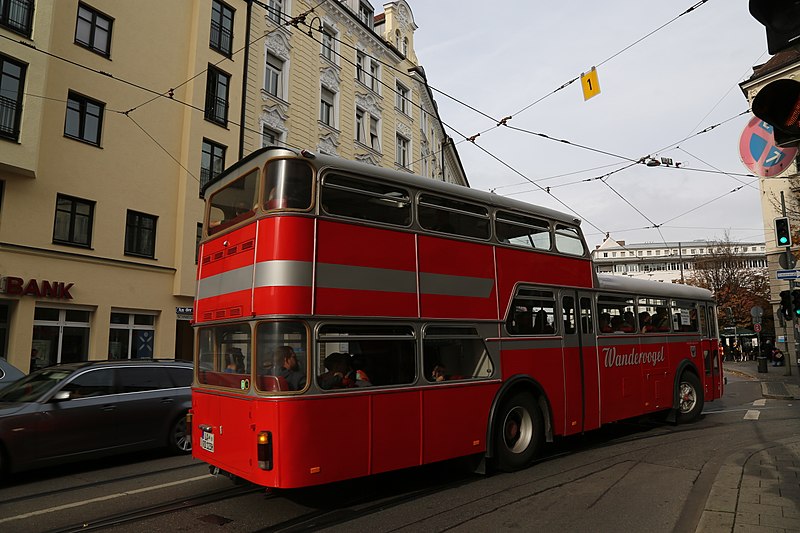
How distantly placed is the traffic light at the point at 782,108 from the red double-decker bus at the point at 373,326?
401 cm

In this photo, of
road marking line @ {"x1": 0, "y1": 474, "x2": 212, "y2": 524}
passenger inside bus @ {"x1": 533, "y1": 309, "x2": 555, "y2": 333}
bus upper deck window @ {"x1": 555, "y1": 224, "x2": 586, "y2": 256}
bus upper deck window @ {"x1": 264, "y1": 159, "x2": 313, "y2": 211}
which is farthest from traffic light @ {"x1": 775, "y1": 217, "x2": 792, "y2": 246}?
road marking line @ {"x1": 0, "y1": 474, "x2": 212, "y2": 524}

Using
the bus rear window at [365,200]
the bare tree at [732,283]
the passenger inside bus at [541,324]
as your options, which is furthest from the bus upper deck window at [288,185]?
the bare tree at [732,283]

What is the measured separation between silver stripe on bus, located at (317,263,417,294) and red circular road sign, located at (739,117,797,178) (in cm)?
367

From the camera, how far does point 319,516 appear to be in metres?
5.71

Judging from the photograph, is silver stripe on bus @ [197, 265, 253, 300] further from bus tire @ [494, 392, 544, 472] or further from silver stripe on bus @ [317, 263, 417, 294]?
bus tire @ [494, 392, 544, 472]

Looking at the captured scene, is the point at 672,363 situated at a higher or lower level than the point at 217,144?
lower

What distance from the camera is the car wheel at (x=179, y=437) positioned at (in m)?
9.11

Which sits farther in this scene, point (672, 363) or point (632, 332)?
point (672, 363)

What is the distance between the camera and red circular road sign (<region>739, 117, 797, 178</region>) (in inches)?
209

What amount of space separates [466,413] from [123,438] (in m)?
5.28

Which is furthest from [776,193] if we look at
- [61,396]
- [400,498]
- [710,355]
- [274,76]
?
[61,396]

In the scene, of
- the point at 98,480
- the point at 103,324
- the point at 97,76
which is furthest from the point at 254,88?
the point at 98,480

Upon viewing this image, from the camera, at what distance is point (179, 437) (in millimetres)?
9211

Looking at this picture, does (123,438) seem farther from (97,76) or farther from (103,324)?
(97,76)
